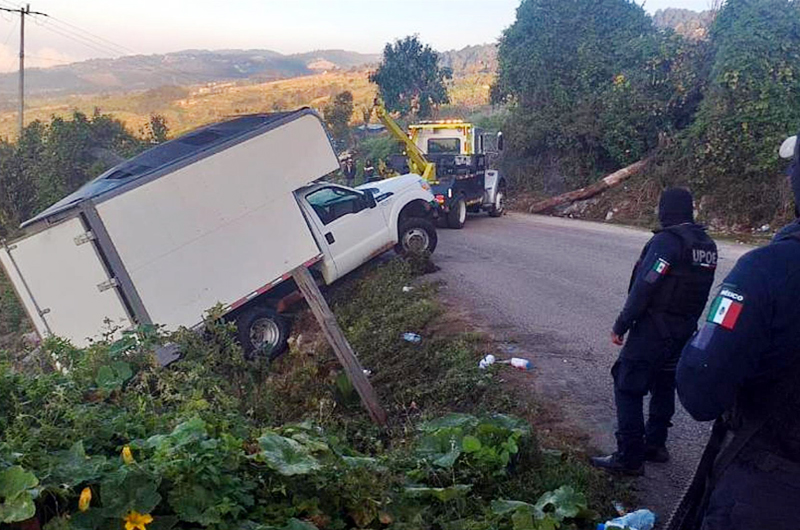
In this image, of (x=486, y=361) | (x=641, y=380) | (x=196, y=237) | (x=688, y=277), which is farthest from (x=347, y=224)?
(x=688, y=277)

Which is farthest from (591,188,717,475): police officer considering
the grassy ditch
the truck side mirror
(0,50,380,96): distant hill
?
(0,50,380,96): distant hill

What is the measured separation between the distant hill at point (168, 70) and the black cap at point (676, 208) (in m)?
55.7

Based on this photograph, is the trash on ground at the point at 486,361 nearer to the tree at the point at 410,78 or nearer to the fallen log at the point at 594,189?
the fallen log at the point at 594,189

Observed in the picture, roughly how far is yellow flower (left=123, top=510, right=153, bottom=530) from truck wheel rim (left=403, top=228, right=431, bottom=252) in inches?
358

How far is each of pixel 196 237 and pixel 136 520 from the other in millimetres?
5896

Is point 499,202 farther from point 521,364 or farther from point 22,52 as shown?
point 22,52

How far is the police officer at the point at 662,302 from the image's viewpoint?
369cm

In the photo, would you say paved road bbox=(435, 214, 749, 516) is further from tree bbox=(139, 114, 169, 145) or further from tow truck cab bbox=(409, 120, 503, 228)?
tree bbox=(139, 114, 169, 145)

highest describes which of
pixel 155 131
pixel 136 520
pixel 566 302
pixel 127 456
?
pixel 155 131

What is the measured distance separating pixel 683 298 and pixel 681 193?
58 centimetres

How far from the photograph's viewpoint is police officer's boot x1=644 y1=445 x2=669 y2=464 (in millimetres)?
4266

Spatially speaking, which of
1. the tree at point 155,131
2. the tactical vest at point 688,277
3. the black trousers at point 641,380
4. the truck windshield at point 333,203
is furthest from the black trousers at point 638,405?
the tree at point 155,131

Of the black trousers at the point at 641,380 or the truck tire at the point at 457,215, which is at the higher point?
the black trousers at the point at 641,380

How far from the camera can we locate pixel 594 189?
19438 millimetres
